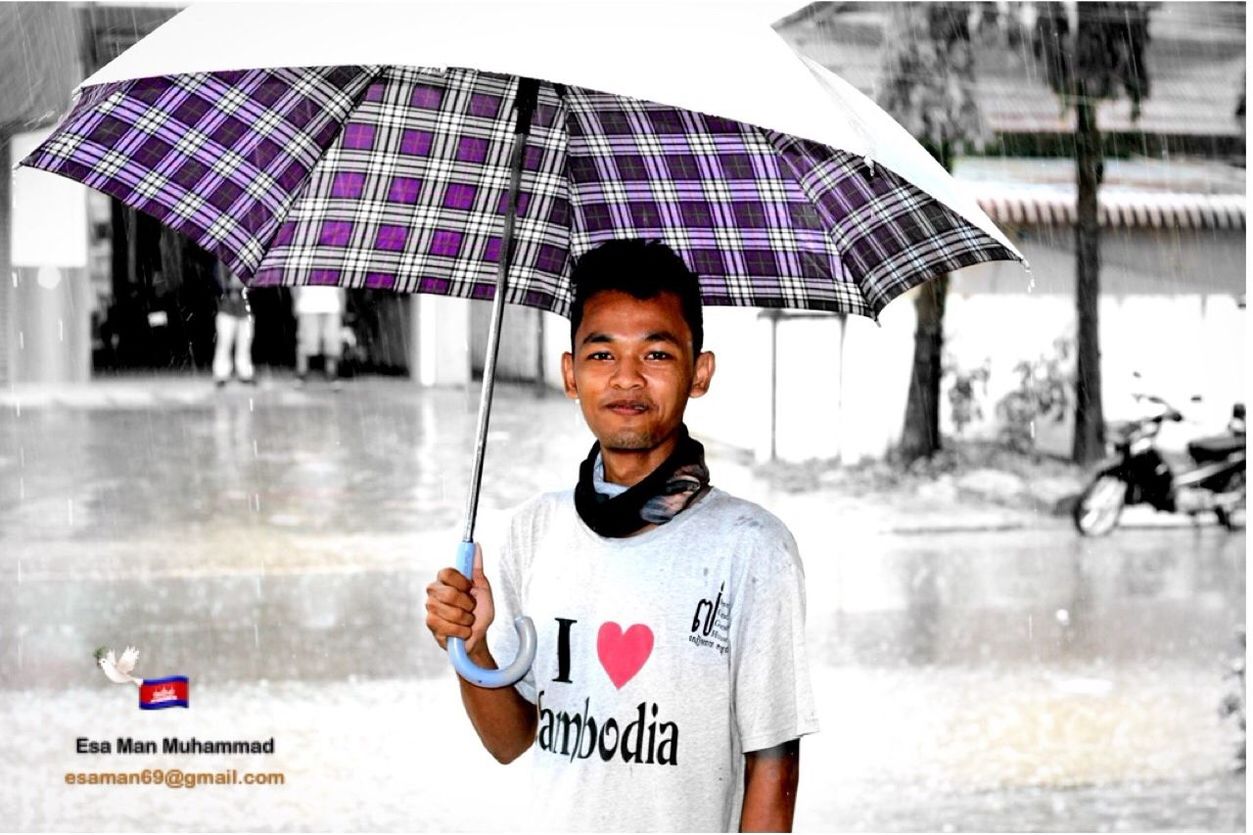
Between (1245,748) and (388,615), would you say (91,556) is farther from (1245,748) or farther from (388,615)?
(1245,748)

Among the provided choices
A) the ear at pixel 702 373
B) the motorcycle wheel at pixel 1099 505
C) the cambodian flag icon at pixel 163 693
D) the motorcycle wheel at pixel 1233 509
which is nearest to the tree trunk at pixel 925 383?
the motorcycle wheel at pixel 1099 505

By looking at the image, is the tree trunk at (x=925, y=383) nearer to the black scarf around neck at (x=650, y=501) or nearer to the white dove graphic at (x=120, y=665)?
the white dove graphic at (x=120, y=665)

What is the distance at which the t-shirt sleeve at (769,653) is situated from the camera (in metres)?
2.18

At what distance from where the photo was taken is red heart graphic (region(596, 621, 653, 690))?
7.24 ft

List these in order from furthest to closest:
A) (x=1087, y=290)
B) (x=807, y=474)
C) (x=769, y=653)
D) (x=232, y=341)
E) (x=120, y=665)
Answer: (x=1087, y=290) < (x=232, y=341) < (x=807, y=474) < (x=120, y=665) < (x=769, y=653)

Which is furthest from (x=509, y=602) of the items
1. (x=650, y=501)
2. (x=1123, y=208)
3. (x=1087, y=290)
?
(x=1123, y=208)

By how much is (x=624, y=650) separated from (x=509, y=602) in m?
0.26

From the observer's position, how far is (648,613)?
7.26ft

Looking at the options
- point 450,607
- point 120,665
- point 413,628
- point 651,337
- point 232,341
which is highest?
point 232,341

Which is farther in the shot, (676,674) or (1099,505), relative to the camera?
Result: (1099,505)

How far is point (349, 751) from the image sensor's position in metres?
6.54

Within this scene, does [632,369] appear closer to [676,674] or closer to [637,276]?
Answer: [637,276]

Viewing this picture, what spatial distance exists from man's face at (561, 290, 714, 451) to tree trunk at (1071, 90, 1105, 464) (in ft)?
25.5

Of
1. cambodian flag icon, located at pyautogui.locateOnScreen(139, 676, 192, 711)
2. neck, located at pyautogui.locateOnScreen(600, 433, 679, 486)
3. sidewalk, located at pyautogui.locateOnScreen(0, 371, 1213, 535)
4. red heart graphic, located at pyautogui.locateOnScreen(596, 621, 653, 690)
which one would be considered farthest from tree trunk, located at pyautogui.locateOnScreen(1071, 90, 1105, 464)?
red heart graphic, located at pyautogui.locateOnScreen(596, 621, 653, 690)
